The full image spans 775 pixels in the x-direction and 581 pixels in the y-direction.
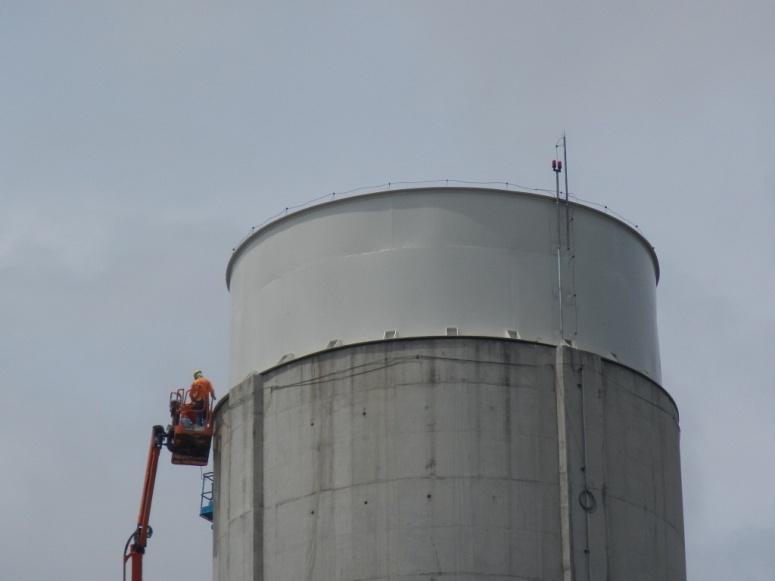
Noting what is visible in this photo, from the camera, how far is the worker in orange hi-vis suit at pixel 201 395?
5103 cm

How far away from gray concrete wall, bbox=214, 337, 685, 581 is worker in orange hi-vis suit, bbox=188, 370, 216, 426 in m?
2.80

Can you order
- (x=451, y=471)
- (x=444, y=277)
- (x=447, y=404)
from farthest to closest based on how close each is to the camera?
(x=444, y=277)
(x=447, y=404)
(x=451, y=471)

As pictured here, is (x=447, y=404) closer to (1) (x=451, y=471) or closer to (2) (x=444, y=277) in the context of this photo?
(1) (x=451, y=471)

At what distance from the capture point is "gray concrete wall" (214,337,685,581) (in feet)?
149

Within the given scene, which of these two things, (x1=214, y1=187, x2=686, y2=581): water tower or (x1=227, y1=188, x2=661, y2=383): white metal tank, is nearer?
(x1=214, y1=187, x2=686, y2=581): water tower

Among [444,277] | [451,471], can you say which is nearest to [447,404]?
[451,471]

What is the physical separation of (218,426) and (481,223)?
797 centimetres

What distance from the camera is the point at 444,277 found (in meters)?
47.7

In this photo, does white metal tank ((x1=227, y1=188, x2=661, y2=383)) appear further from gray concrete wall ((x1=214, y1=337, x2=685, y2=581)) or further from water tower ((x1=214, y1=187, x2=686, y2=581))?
gray concrete wall ((x1=214, y1=337, x2=685, y2=581))

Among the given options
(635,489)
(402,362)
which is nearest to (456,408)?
(402,362)

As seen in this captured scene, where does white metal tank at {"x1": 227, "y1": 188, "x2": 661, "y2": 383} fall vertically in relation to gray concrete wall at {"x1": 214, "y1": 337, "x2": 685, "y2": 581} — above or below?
above

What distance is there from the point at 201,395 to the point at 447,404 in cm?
750

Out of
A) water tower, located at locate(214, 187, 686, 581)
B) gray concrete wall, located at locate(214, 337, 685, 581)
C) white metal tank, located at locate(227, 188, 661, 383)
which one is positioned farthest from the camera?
white metal tank, located at locate(227, 188, 661, 383)

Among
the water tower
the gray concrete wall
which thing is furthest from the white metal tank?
the gray concrete wall
